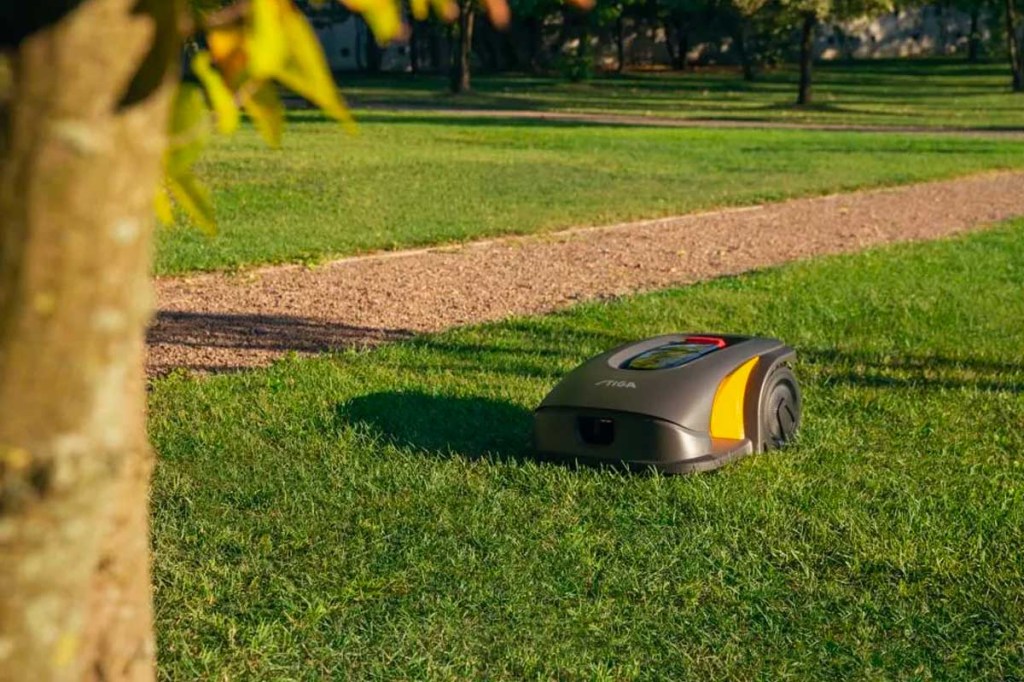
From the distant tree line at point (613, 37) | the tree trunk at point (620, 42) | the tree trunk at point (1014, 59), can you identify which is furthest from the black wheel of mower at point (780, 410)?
the tree trunk at point (620, 42)

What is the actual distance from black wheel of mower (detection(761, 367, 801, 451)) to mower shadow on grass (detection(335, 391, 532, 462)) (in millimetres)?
944

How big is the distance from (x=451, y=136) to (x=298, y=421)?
20.5 metres

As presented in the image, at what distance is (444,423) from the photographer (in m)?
5.90

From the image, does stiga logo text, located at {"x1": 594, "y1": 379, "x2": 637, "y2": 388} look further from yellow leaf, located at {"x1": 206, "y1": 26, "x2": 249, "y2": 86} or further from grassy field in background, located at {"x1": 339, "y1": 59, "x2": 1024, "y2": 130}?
grassy field in background, located at {"x1": 339, "y1": 59, "x2": 1024, "y2": 130}

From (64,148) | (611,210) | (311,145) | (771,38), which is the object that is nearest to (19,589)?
(64,148)

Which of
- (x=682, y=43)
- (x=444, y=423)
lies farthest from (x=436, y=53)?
(x=444, y=423)

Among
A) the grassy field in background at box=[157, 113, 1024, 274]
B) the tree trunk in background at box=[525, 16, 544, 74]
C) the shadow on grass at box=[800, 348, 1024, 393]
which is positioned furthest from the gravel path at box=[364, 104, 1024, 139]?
the shadow on grass at box=[800, 348, 1024, 393]

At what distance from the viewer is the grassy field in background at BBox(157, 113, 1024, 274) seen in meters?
11.9

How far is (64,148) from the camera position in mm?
1431

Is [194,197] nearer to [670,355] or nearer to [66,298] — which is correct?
[66,298]

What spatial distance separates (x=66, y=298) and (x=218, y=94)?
0.27 m

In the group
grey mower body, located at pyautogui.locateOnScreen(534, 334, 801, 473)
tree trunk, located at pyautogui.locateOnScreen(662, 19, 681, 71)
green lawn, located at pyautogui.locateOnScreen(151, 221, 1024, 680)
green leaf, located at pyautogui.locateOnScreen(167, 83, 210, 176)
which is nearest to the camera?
green leaf, located at pyautogui.locateOnScreen(167, 83, 210, 176)

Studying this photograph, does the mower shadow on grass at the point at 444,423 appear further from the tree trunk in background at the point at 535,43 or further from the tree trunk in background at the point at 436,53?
the tree trunk in background at the point at 436,53

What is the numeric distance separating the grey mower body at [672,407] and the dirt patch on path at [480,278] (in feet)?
7.92
